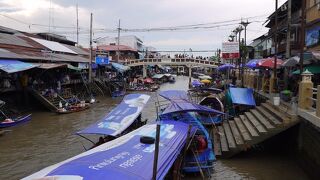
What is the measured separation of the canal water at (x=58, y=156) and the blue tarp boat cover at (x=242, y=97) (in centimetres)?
637

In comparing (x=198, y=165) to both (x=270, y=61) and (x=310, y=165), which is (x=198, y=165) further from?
(x=270, y=61)

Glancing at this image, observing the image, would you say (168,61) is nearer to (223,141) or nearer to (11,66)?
(11,66)

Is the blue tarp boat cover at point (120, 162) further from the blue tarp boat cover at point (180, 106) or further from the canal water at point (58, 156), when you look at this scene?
Result: the blue tarp boat cover at point (180, 106)

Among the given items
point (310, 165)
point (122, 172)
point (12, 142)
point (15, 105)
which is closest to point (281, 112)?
point (310, 165)

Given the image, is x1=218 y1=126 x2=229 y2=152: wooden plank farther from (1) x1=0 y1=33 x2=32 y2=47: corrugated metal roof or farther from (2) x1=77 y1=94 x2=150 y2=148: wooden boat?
(1) x1=0 y1=33 x2=32 y2=47: corrugated metal roof

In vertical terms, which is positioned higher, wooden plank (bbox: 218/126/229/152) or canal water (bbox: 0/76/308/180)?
wooden plank (bbox: 218/126/229/152)

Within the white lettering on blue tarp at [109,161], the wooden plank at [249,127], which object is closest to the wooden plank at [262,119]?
the wooden plank at [249,127]

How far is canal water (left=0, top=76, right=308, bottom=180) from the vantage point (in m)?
13.1

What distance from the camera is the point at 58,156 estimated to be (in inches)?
598

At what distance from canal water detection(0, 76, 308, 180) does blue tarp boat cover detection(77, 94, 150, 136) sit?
2.13 metres

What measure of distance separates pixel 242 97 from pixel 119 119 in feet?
33.3

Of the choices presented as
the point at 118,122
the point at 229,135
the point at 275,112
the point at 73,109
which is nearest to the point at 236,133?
the point at 229,135

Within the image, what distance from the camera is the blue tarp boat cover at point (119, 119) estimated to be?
13398 millimetres

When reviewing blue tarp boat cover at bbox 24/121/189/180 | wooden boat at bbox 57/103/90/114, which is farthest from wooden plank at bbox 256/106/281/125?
wooden boat at bbox 57/103/90/114
